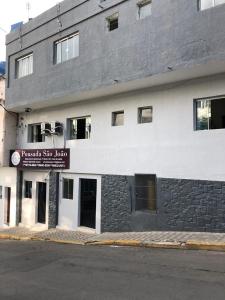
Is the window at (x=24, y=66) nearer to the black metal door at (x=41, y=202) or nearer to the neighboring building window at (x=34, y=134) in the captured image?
the neighboring building window at (x=34, y=134)

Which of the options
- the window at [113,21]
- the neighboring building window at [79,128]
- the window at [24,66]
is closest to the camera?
the window at [113,21]

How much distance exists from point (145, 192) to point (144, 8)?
236 inches

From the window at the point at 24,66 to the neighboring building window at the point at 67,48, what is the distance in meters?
2.24

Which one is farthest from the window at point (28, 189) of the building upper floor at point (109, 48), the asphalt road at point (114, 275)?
the asphalt road at point (114, 275)

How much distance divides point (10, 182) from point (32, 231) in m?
3.59

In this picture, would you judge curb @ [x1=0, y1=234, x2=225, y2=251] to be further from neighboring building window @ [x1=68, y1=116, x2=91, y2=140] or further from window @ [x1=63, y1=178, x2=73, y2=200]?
neighboring building window @ [x1=68, y1=116, x2=91, y2=140]

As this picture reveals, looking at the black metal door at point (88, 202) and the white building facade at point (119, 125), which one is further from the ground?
the white building facade at point (119, 125)

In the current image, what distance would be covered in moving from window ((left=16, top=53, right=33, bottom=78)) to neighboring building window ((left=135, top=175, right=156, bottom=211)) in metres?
8.22

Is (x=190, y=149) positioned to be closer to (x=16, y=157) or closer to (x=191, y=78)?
(x=191, y=78)

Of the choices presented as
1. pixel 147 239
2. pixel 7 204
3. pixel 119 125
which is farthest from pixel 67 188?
pixel 147 239

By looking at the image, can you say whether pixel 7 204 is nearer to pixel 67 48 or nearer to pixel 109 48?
pixel 67 48

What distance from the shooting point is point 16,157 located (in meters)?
20.9

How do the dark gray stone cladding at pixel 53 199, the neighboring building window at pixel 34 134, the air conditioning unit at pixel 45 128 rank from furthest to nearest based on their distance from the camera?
the neighboring building window at pixel 34 134 < the air conditioning unit at pixel 45 128 < the dark gray stone cladding at pixel 53 199

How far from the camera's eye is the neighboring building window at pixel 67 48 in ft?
55.6
